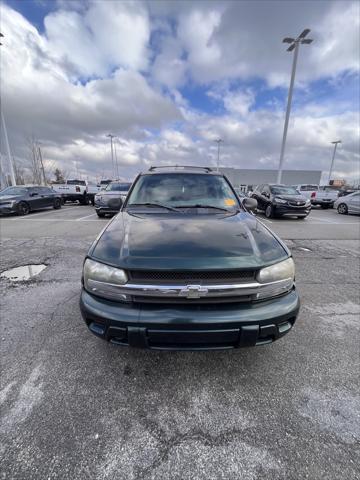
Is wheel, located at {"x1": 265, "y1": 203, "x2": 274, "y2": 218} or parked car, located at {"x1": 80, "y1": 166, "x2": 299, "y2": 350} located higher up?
parked car, located at {"x1": 80, "y1": 166, "x2": 299, "y2": 350}

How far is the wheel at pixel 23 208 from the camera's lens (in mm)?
11562

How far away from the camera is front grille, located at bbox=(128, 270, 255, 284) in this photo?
168 centimetres

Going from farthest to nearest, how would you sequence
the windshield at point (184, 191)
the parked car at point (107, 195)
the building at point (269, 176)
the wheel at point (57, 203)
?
the building at point (269, 176) → the wheel at point (57, 203) → the parked car at point (107, 195) → the windshield at point (184, 191)

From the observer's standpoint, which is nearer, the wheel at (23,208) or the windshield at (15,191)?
the wheel at (23,208)

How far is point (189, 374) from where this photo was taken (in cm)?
199

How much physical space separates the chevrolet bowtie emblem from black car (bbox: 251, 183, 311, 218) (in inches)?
412

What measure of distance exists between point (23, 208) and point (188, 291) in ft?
42.9

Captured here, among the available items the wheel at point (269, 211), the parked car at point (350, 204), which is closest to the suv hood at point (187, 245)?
the wheel at point (269, 211)

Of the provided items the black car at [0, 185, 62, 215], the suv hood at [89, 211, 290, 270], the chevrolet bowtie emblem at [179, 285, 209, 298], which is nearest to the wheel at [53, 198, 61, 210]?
the black car at [0, 185, 62, 215]

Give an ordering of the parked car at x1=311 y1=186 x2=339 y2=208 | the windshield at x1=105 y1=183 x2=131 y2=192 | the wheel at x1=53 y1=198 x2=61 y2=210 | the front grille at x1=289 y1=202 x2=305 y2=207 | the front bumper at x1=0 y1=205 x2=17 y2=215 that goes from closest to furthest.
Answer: the front grille at x1=289 y1=202 x2=305 y2=207 < the front bumper at x1=0 y1=205 x2=17 y2=215 < the windshield at x1=105 y1=183 x2=131 y2=192 < the wheel at x1=53 y1=198 x2=61 y2=210 < the parked car at x1=311 y1=186 x2=339 y2=208

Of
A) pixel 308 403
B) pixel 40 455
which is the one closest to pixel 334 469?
pixel 308 403

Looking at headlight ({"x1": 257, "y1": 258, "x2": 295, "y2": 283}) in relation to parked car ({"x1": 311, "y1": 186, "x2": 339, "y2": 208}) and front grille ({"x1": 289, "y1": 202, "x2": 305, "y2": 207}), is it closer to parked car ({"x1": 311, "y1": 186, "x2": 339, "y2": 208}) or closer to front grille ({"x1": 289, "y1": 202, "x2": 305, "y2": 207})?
front grille ({"x1": 289, "y1": 202, "x2": 305, "y2": 207})

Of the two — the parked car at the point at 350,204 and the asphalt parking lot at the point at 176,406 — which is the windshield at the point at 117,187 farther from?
the parked car at the point at 350,204

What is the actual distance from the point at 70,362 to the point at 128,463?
105 cm
